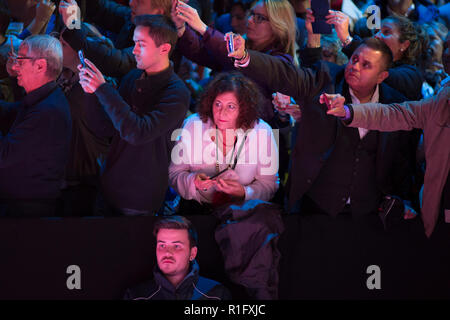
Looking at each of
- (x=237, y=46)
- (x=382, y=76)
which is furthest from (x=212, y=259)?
(x=382, y=76)

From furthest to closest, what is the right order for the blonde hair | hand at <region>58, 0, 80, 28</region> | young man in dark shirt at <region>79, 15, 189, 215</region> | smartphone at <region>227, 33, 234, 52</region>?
the blonde hair, hand at <region>58, 0, 80, 28</region>, young man in dark shirt at <region>79, 15, 189, 215</region>, smartphone at <region>227, 33, 234, 52</region>

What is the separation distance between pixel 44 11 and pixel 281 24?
1589 mm

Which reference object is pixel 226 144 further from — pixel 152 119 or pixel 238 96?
pixel 152 119

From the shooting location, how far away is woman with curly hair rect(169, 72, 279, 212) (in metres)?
3.82

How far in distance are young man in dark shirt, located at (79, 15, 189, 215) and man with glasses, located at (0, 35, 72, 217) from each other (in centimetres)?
24

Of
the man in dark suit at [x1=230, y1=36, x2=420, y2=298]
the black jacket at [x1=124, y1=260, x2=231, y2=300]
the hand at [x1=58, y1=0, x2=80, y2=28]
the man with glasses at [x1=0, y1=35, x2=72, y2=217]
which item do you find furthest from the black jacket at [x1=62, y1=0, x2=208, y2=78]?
the black jacket at [x1=124, y1=260, x2=231, y2=300]

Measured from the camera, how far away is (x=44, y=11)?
13.6ft

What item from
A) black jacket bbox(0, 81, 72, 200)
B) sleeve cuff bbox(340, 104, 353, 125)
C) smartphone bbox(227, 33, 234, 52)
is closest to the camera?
smartphone bbox(227, 33, 234, 52)

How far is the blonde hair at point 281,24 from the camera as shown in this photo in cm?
413

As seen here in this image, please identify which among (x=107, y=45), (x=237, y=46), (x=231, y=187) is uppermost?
(x=107, y=45)

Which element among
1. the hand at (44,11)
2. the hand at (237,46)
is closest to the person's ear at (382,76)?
the hand at (237,46)

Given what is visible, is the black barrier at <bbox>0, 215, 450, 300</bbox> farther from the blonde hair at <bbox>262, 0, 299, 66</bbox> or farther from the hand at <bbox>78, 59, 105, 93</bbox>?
the blonde hair at <bbox>262, 0, 299, 66</bbox>

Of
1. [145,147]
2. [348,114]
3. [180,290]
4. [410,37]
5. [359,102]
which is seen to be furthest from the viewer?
[410,37]

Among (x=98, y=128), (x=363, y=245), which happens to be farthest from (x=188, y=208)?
(x=363, y=245)
